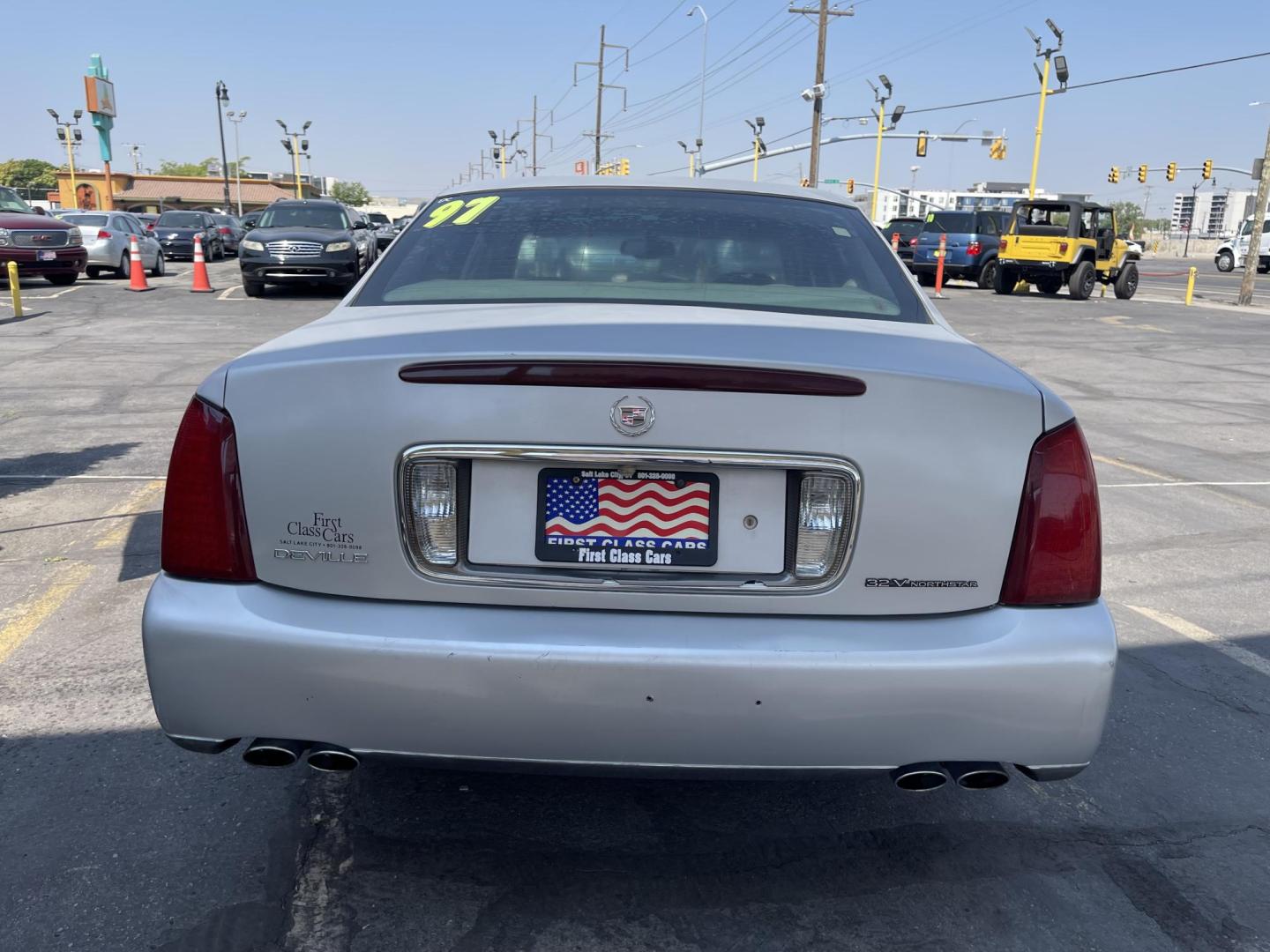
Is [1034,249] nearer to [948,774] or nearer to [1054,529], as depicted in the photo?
[1054,529]

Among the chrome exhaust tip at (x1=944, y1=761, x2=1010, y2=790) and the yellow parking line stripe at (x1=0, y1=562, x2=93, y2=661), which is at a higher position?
the chrome exhaust tip at (x1=944, y1=761, x2=1010, y2=790)

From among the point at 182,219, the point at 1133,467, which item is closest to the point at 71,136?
the point at 182,219

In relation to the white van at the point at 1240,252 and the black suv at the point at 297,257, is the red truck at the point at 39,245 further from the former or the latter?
the white van at the point at 1240,252

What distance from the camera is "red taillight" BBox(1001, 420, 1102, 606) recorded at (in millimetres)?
2293

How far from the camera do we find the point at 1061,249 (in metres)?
25.5

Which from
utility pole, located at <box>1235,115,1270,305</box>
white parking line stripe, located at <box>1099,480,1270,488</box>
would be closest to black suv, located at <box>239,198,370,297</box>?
white parking line stripe, located at <box>1099,480,1270,488</box>

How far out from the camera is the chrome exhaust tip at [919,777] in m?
2.29

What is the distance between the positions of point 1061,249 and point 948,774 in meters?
25.5

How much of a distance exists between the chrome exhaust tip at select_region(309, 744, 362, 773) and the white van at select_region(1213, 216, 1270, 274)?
49.4 metres

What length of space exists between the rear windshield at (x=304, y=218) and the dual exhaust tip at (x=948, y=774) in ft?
65.0

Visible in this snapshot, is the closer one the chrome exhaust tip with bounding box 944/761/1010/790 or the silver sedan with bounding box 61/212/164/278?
the chrome exhaust tip with bounding box 944/761/1010/790

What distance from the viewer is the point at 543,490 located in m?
2.24

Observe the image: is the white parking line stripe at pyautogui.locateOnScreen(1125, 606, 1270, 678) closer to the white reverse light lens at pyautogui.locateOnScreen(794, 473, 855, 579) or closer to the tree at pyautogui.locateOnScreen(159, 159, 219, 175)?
the white reverse light lens at pyautogui.locateOnScreen(794, 473, 855, 579)

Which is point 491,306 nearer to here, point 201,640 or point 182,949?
point 201,640
